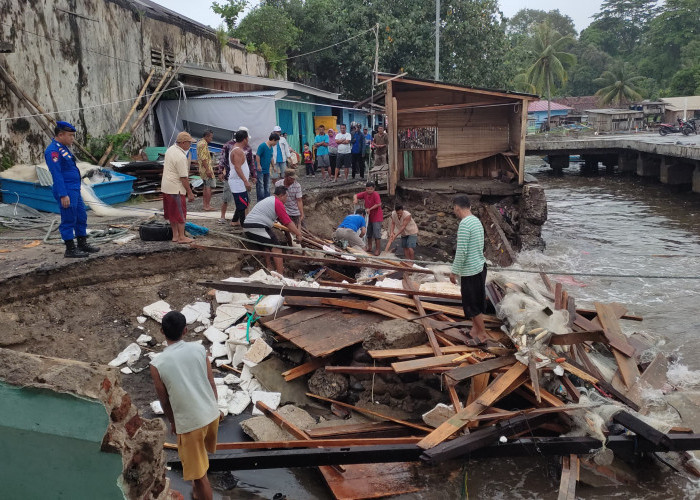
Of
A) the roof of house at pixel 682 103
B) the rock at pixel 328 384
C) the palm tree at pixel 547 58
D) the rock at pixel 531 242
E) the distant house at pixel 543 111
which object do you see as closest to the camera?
the rock at pixel 328 384

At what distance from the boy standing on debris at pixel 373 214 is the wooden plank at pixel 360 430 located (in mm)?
6799

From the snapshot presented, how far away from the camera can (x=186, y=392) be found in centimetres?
398

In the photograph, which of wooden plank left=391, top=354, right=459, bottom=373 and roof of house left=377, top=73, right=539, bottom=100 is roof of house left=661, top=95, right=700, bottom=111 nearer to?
roof of house left=377, top=73, right=539, bottom=100

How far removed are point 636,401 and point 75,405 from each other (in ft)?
18.5

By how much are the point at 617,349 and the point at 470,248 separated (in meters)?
2.16

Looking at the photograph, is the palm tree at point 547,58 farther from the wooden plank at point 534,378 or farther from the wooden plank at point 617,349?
the wooden plank at point 534,378

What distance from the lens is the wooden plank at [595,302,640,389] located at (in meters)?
6.39

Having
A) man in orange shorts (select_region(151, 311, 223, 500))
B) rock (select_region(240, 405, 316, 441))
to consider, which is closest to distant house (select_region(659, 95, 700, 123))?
rock (select_region(240, 405, 316, 441))

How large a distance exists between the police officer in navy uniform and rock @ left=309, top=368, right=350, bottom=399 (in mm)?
3667

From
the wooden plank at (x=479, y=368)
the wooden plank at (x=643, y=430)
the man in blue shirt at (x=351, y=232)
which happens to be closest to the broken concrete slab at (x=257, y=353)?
the wooden plank at (x=479, y=368)

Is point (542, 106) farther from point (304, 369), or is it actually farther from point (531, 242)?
point (304, 369)

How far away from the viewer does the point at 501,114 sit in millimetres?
16750

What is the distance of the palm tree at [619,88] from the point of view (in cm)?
5297

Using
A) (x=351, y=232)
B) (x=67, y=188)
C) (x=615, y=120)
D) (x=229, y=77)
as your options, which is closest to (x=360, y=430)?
(x=67, y=188)
